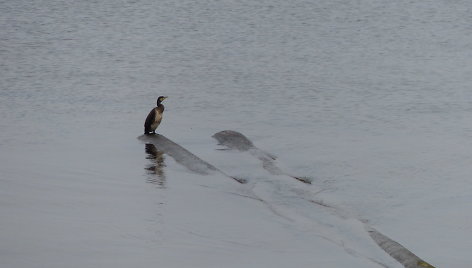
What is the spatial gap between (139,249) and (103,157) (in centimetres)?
736

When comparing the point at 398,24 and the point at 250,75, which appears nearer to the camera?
the point at 250,75

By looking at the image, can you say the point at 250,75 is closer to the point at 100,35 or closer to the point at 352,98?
the point at 352,98

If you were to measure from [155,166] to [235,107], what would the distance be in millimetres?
10618

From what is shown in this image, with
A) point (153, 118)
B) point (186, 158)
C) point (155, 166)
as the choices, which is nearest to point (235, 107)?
point (153, 118)

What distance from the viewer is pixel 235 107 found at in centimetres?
2784

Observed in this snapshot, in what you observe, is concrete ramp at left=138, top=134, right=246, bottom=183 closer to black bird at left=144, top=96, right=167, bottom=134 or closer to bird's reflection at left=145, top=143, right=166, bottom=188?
bird's reflection at left=145, top=143, right=166, bottom=188

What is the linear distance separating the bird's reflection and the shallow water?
85mm

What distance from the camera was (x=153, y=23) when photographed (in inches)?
2030

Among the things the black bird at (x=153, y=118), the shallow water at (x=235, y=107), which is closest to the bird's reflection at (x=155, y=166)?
the shallow water at (x=235, y=107)

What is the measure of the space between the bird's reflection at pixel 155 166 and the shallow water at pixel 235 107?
9cm

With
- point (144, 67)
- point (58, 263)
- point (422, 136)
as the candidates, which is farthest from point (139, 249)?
point (144, 67)

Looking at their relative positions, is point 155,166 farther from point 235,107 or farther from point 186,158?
point 235,107

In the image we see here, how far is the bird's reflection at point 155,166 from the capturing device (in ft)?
53.6

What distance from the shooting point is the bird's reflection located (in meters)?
16.3
